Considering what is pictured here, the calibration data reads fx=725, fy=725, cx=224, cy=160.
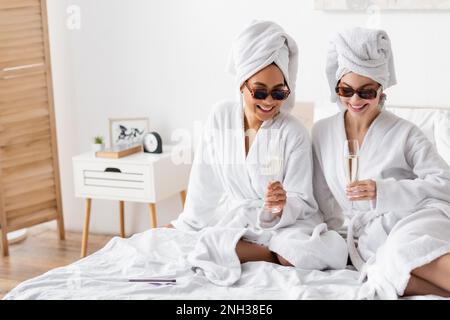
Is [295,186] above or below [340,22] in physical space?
below

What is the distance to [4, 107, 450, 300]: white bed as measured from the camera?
6.29 ft

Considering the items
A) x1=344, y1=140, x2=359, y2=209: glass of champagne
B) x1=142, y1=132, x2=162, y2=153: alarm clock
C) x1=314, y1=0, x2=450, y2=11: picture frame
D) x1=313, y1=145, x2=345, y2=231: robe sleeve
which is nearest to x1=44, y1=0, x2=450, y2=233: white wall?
x1=314, y1=0, x2=450, y2=11: picture frame

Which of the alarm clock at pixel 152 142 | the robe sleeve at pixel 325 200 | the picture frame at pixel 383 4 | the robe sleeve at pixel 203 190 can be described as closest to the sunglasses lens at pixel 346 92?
the robe sleeve at pixel 325 200

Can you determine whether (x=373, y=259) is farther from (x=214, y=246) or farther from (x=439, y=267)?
(x=214, y=246)

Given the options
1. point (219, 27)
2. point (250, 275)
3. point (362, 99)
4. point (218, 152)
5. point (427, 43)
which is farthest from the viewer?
point (219, 27)

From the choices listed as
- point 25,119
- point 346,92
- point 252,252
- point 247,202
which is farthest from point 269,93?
point 25,119

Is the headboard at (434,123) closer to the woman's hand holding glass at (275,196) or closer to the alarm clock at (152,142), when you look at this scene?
the woman's hand holding glass at (275,196)

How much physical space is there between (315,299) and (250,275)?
28 centimetres

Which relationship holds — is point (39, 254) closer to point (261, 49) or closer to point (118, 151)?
point (118, 151)

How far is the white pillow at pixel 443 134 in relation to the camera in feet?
8.99

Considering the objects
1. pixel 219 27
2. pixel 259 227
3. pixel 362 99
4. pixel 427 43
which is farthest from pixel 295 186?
pixel 219 27

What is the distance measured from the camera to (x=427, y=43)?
3.16 m

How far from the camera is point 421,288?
1.90 metres

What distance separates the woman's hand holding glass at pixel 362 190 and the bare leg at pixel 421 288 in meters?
0.30
